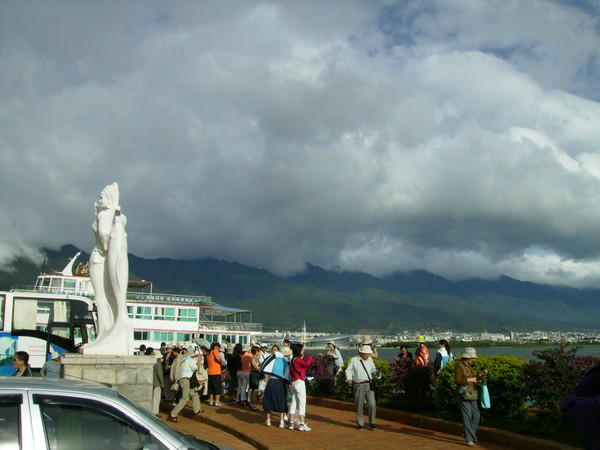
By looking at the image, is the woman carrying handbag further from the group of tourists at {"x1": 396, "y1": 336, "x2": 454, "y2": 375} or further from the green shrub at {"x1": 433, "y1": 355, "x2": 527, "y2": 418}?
the group of tourists at {"x1": 396, "y1": 336, "x2": 454, "y2": 375}

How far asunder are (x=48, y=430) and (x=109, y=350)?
6.77 m

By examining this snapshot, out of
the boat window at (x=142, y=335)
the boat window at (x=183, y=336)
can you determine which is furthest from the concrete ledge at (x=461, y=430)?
the boat window at (x=183, y=336)

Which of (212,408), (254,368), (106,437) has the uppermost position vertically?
(106,437)

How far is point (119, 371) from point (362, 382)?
14.5 feet

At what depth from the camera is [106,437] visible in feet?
13.8

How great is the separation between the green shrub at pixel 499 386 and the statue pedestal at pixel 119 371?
5329mm

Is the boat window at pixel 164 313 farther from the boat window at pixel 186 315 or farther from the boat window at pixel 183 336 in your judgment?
the boat window at pixel 183 336

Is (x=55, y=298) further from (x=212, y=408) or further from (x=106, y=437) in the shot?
(x=106, y=437)

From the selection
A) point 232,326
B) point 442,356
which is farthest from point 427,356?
point 232,326

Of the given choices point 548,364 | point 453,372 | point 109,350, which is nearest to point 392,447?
point 453,372

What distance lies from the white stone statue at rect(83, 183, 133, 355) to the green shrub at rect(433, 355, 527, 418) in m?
5.79

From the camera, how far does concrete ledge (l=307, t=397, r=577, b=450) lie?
28.0 feet

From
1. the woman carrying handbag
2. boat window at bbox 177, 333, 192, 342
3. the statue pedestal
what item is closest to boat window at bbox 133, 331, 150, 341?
boat window at bbox 177, 333, 192, 342

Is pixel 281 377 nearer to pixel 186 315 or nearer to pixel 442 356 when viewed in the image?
pixel 442 356
